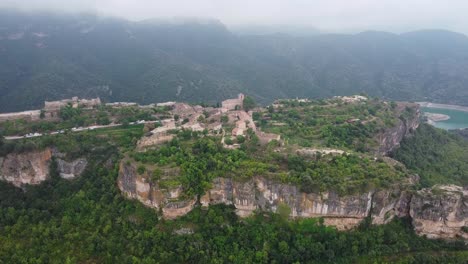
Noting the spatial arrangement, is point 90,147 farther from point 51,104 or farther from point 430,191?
point 430,191

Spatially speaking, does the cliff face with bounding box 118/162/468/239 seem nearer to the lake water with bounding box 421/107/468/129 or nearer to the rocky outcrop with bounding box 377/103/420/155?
the rocky outcrop with bounding box 377/103/420/155

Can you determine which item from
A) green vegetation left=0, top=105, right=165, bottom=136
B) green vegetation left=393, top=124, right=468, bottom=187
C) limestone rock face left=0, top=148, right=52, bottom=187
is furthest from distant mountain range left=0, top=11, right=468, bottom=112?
green vegetation left=393, top=124, right=468, bottom=187

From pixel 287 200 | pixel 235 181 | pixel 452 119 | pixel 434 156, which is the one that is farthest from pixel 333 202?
pixel 452 119

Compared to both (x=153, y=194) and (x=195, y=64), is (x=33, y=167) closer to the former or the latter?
(x=153, y=194)

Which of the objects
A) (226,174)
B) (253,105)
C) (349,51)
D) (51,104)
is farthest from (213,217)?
→ (349,51)

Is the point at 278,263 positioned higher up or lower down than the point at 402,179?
lower down
